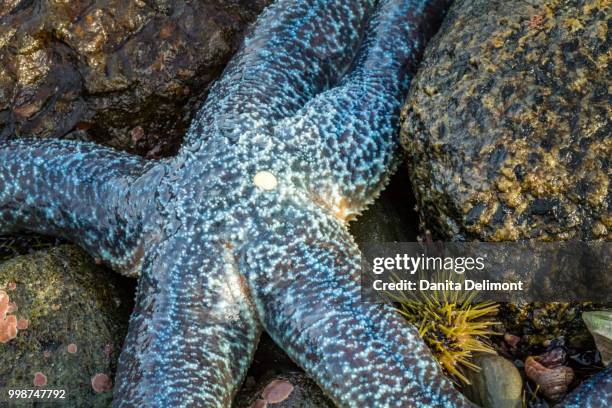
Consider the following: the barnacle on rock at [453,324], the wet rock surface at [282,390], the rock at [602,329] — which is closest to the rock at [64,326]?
the wet rock surface at [282,390]

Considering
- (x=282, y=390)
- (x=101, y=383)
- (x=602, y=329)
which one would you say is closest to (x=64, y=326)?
(x=101, y=383)

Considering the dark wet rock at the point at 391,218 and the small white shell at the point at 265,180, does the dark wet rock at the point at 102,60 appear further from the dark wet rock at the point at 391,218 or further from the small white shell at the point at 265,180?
the dark wet rock at the point at 391,218

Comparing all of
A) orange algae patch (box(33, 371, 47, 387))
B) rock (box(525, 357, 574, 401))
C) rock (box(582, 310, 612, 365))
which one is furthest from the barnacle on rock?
orange algae patch (box(33, 371, 47, 387))

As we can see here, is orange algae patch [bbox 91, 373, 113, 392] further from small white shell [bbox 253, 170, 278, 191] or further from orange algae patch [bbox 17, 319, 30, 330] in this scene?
small white shell [bbox 253, 170, 278, 191]

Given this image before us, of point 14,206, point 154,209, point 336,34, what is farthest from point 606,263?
point 14,206

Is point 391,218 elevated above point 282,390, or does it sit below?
above

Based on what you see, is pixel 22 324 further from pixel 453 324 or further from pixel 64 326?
pixel 453 324
